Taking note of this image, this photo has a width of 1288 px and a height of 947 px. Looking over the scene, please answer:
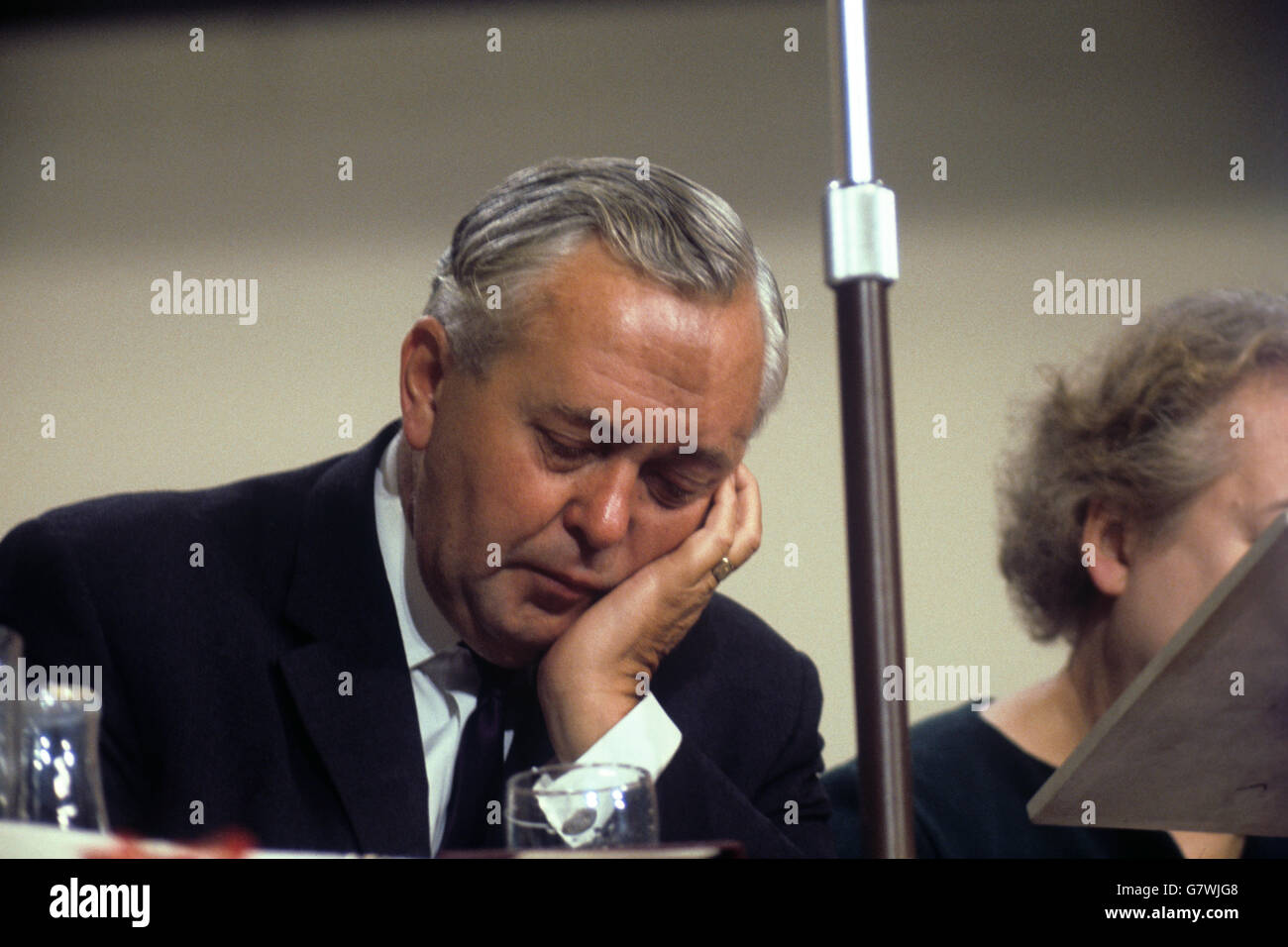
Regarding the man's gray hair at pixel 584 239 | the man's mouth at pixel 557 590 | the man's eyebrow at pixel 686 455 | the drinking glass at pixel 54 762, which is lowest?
the drinking glass at pixel 54 762

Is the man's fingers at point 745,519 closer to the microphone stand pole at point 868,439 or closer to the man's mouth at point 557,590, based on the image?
the man's mouth at point 557,590

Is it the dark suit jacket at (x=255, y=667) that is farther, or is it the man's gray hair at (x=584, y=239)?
the man's gray hair at (x=584, y=239)

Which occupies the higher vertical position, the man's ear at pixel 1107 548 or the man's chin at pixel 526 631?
the man's ear at pixel 1107 548

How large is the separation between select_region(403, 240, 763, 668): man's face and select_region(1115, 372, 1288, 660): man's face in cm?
65

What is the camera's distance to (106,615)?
135 centimetres

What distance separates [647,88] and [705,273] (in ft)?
1.94

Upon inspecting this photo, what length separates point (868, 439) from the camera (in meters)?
0.78

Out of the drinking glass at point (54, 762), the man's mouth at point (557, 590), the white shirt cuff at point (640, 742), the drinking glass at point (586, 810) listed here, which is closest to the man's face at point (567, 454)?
the man's mouth at point (557, 590)

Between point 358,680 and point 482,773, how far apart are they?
17 centimetres

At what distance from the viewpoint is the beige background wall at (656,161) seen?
5.96ft

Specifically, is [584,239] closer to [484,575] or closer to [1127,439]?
[484,575]

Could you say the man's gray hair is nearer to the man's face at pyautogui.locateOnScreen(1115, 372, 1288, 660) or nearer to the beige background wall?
the beige background wall

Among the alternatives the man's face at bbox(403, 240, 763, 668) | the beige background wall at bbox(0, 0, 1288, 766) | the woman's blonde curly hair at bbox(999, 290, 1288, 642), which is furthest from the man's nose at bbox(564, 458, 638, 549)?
the woman's blonde curly hair at bbox(999, 290, 1288, 642)

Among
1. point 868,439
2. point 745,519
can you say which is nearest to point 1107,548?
point 745,519
